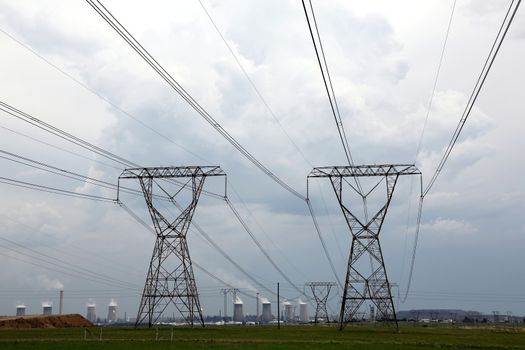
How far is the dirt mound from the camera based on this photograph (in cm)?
13062

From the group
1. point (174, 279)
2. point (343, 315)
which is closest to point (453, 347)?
point (343, 315)

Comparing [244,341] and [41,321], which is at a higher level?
[244,341]

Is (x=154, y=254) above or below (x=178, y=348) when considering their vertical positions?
above

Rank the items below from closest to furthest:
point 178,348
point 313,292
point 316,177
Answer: point 178,348 → point 316,177 → point 313,292

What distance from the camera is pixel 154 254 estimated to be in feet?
264

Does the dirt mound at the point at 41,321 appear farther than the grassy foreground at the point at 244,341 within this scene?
Yes

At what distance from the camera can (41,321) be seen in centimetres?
13738

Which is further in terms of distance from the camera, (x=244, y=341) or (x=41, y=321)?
(x=41, y=321)

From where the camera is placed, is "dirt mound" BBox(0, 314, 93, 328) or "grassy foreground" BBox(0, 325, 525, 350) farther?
"dirt mound" BBox(0, 314, 93, 328)

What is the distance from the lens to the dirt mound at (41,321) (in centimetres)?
13062

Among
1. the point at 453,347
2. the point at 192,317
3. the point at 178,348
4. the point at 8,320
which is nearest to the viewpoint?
the point at 178,348

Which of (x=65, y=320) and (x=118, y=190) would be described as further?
(x=65, y=320)

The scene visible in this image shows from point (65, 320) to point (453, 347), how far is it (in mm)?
111594

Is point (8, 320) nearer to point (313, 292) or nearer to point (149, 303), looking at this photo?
point (149, 303)
